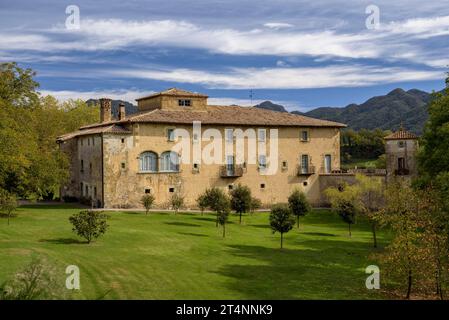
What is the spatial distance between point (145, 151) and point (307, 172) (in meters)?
17.2

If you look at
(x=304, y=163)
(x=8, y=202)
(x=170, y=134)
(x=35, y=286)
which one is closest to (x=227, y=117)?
(x=170, y=134)

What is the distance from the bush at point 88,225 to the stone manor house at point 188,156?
54.2 feet

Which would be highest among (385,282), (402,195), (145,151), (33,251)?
(145,151)

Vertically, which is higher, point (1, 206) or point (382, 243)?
point (1, 206)

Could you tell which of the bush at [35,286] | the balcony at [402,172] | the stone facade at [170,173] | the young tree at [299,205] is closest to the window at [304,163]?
the stone facade at [170,173]

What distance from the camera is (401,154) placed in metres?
50.5

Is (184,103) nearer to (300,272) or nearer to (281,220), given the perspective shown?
(281,220)

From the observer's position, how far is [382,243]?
38.5 metres

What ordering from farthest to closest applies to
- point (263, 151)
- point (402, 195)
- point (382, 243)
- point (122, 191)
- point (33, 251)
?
1. point (263, 151)
2. point (122, 191)
3. point (382, 243)
4. point (402, 195)
5. point (33, 251)

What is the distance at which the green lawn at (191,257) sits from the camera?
73.6 ft

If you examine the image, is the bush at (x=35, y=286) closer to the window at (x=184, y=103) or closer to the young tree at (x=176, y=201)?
the young tree at (x=176, y=201)

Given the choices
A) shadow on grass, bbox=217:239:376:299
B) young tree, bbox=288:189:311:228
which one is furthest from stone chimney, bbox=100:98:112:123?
shadow on grass, bbox=217:239:376:299
